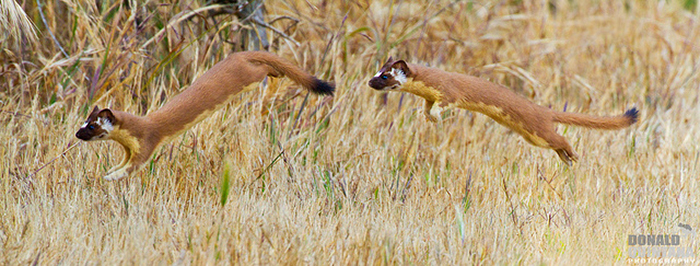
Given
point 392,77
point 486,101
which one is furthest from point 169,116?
point 486,101

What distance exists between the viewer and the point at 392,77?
281cm

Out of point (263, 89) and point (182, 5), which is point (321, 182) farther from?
point (182, 5)

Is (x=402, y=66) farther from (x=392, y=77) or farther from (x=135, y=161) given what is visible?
(x=135, y=161)

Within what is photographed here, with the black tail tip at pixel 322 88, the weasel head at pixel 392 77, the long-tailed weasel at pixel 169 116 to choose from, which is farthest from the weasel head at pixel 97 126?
the weasel head at pixel 392 77

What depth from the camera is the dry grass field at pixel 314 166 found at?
10.3 feet

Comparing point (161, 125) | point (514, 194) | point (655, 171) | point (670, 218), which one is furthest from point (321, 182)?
point (655, 171)

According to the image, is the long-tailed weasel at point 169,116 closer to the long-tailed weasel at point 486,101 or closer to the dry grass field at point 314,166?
the dry grass field at point 314,166

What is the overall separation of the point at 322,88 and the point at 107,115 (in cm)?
76

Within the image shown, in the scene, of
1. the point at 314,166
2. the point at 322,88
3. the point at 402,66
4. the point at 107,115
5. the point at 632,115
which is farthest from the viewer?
the point at 314,166

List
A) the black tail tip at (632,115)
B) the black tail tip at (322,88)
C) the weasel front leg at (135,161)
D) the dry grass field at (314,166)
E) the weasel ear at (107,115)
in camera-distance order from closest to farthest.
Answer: the weasel ear at (107,115) → the weasel front leg at (135,161) → the black tail tip at (322,88) → the dry grass field at (314,166) → the black tail tip at (632,115)

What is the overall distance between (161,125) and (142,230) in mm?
573

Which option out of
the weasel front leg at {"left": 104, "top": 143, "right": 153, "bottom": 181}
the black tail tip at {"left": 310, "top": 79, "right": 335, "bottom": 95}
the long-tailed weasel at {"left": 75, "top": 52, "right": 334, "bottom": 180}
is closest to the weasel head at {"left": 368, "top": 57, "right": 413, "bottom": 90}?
the black tail tip at {"left": 310, "top": 79, "right": 335, "bottom": 95}

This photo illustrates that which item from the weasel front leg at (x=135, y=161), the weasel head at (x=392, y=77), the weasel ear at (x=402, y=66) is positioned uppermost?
the weasel ear at (x=402, y=66)

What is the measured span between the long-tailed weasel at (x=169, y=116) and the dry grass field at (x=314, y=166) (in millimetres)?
257
